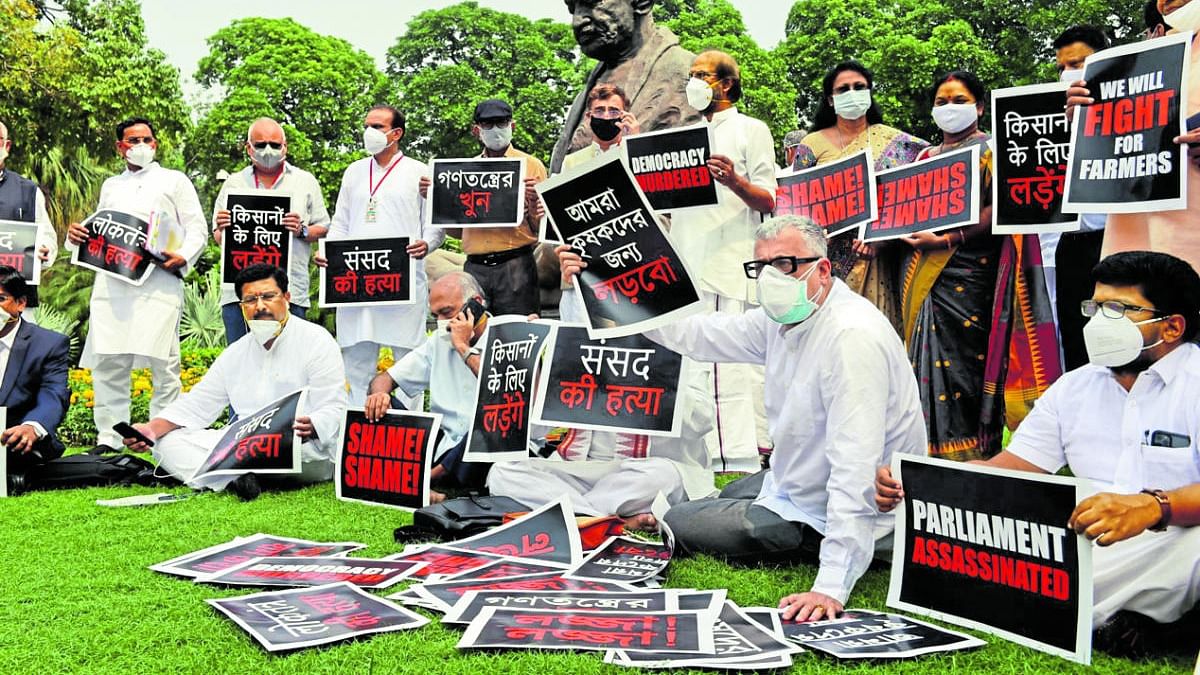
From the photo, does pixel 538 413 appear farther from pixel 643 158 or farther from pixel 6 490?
pixel 6 490

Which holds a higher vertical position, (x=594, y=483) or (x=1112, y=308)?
(x=1112, y=308)

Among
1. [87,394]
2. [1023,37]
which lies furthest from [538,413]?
[1023,37]

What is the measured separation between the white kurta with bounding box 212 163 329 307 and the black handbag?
3691 mm

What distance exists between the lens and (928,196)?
20.6ft

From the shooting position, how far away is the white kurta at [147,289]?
8.62 metres

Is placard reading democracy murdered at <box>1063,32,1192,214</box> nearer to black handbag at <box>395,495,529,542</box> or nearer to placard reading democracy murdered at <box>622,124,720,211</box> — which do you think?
placard reading democracy murdered at <box>622,124,720,211</box>

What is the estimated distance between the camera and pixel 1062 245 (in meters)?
6.17

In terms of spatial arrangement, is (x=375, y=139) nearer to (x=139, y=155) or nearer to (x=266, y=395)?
(x=139, y=155)

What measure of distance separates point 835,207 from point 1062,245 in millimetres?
1258

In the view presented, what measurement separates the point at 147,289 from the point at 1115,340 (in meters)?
7.19

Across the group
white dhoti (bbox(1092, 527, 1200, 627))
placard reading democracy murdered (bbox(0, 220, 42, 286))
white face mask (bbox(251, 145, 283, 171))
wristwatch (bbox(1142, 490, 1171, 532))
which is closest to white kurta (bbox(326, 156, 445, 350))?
white face mask (bbox(251, 145, 283, 171))

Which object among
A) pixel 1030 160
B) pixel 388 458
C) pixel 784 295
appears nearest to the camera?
pixel 784 295

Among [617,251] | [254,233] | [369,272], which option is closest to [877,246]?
[617,251]

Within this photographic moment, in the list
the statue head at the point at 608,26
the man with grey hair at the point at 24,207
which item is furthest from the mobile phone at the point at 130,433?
the statue head at the point at 608,26
